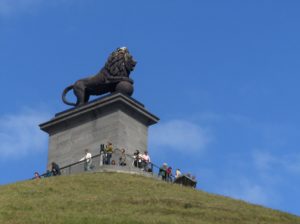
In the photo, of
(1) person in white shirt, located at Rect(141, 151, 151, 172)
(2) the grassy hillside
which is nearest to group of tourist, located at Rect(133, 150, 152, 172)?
(1) person in white shirt, located at Rect(141, 151, 151, 172)

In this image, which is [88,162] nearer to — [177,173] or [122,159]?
[122,159]

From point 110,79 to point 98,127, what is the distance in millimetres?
3650

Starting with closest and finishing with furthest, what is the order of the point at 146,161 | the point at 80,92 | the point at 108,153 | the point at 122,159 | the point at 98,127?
the point at 108,153, the point at 122,159, the point at 146,161, the point at 98,127, the point at 80,92

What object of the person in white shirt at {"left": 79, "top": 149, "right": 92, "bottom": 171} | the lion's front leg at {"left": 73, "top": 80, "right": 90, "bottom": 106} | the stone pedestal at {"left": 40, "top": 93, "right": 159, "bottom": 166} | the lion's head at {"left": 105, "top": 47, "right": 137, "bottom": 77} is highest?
the lion's head at {"left": 105, "top": 47, "right": 137, "bottom": 77}

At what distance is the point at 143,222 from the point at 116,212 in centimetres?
263

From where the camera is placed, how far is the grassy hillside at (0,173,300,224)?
111 feet

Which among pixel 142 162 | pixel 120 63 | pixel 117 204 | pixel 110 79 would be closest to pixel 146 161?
pixel 142 162

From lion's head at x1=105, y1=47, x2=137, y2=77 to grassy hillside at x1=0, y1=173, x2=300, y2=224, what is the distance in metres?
12.5

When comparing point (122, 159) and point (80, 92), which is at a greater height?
point (80, 92)

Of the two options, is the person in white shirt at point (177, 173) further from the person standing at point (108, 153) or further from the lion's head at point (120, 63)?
the lion's head at point (120, 63)

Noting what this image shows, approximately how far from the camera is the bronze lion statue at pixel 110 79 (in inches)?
2233

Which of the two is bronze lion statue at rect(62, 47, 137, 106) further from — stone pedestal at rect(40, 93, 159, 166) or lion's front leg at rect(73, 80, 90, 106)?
stone pedestal at rect(40, 93, 159, 166)

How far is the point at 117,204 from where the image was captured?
37156 mm

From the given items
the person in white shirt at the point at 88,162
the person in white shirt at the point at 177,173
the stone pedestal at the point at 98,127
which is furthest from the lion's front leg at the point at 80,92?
the person in white shirt at the point at 177,173
